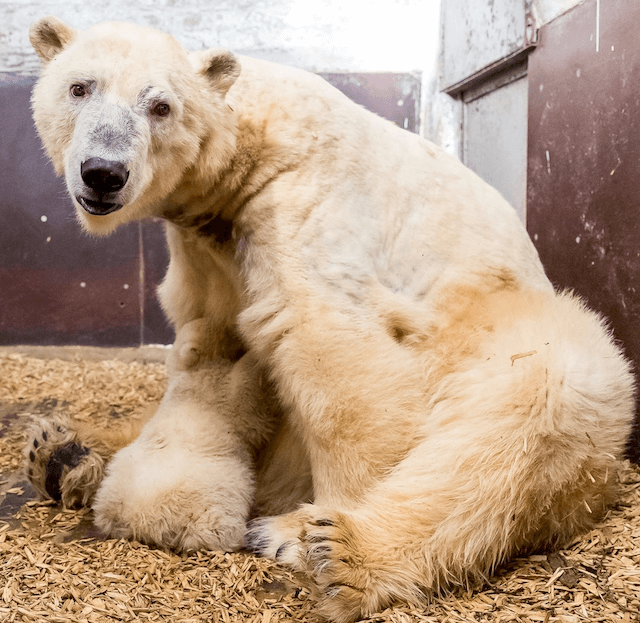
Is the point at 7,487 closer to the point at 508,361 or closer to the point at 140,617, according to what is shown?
the point at 140,617

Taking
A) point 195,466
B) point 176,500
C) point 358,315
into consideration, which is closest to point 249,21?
point 358,315

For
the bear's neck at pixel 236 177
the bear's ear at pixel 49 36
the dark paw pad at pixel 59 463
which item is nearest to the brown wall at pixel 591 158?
the bear's neck at pixel 236 177

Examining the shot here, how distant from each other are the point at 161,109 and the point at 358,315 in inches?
31.8

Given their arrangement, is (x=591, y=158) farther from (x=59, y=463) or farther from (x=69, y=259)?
(x=69, y=259)

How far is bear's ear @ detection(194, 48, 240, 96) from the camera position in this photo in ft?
6.54

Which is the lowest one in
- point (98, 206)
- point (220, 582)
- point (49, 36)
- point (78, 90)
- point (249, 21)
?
point (220, 582)

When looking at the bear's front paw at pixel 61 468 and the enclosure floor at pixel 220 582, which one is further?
the bear's front paw at pixel 61 468

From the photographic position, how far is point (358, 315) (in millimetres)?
1946

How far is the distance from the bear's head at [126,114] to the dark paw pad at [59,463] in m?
0.84

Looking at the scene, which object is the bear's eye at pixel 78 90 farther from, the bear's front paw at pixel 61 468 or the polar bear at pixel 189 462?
the bear's front paw at pixel 61 468

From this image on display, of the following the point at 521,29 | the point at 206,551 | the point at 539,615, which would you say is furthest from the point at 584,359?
the point at 521,29

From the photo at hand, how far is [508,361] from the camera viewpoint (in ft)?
6.38

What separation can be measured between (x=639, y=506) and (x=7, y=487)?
2.28 metres

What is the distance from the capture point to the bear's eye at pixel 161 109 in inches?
74.0
